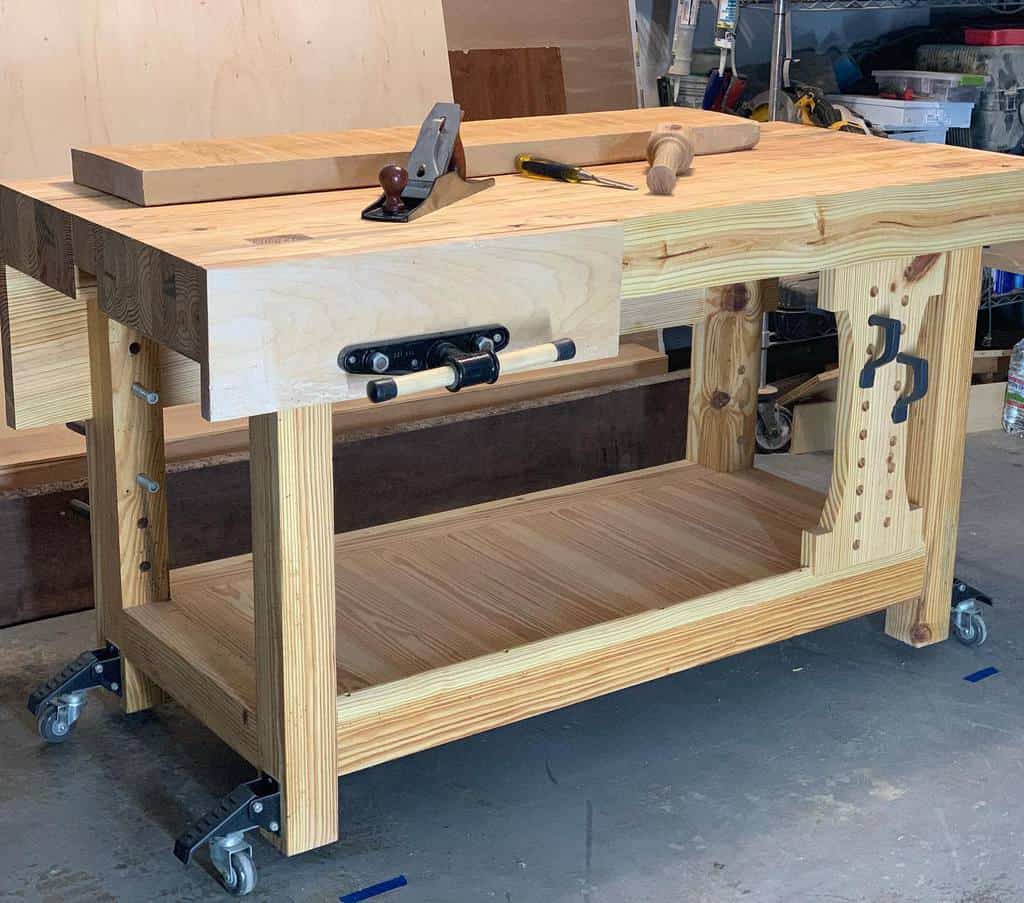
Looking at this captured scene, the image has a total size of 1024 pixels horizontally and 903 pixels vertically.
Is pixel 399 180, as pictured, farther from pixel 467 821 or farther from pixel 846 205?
pixel 467 821

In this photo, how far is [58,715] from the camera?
2.31 meters

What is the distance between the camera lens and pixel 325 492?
1798 mm

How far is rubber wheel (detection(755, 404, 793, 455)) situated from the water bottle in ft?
2.26

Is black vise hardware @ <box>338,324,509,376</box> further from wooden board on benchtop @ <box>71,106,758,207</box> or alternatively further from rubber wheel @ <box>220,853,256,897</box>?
rubber wheel @ <box>220,853,256,897</box>

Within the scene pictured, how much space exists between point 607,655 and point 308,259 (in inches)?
→ 34.0

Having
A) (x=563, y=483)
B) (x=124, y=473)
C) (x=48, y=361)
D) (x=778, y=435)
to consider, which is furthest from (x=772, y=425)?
(x=48, y=361)

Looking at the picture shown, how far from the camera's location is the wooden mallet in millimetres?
2020

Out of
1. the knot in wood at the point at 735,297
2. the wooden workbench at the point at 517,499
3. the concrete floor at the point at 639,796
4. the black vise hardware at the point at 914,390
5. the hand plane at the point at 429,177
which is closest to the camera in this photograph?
the wooden workbench at the point at 517,499

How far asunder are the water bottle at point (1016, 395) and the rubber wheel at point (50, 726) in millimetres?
2760

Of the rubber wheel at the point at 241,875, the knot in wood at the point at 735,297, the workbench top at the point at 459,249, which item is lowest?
the rubber wheel at the point at 241,875

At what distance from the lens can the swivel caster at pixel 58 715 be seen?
2.30 meters

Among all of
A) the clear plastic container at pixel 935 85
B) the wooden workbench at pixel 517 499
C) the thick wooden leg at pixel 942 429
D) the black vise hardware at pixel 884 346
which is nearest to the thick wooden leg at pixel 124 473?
the wooden workbench at pixel 517 499

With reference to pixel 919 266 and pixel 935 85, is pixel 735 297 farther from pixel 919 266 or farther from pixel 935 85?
pixel 935 85

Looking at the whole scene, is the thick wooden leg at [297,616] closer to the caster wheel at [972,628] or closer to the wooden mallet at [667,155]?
the wooden mallet at [667,155]
